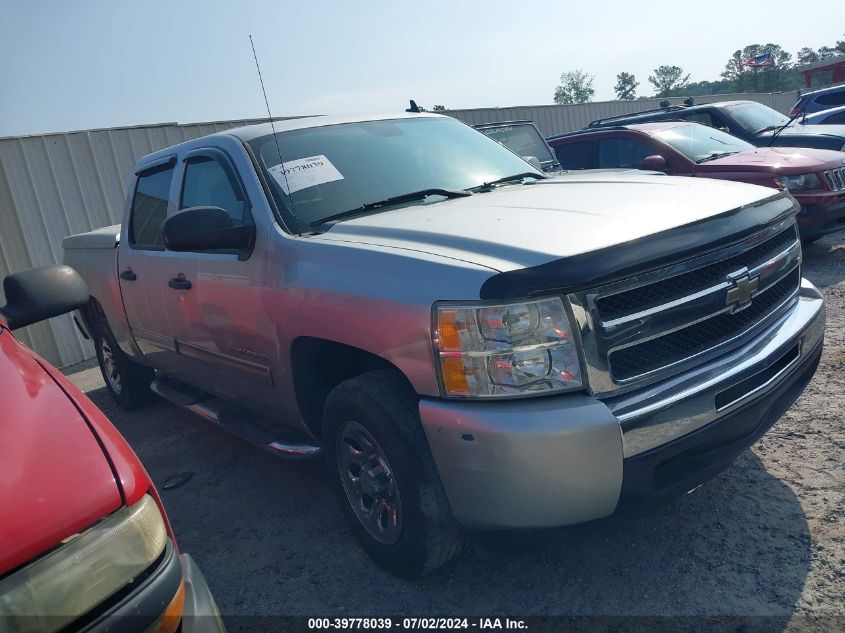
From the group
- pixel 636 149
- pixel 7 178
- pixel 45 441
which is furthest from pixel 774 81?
pixel 45 441

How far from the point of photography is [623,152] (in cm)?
785

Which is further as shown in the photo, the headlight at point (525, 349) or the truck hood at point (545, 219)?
the truck hood at point (545, 219)

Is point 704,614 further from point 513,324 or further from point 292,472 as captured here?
point 292,472

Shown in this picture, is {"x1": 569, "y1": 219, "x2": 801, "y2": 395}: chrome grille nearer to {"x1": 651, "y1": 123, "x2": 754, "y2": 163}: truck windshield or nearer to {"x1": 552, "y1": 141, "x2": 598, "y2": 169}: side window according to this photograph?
{"x1": 651, "y1": 123, "x2": 754, "y2": 163}: truck windshield

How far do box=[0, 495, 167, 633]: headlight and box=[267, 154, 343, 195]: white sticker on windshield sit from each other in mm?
1973

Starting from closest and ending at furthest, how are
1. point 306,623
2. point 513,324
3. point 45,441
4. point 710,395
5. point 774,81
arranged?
point 45,441 < point 513,324 < point 710,395 < point 306,623 < point 774,81

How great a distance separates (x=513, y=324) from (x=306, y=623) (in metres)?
1.45

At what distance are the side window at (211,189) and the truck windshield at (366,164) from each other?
8.7 inches

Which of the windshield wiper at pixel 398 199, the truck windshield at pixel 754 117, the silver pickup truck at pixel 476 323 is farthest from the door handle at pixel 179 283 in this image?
the truck windshield at pixel 754 117

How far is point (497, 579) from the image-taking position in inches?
104

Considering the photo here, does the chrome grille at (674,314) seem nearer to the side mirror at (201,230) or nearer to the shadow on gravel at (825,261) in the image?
the side mirror at (201,230)

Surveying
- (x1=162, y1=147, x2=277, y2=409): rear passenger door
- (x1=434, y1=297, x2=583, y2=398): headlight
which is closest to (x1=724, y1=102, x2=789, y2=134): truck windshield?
(x1=162, y1=147, x2=277, y2=409): rear passenger door

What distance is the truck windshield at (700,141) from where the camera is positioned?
290 inches

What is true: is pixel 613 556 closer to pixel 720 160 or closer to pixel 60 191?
pixel 720 160
